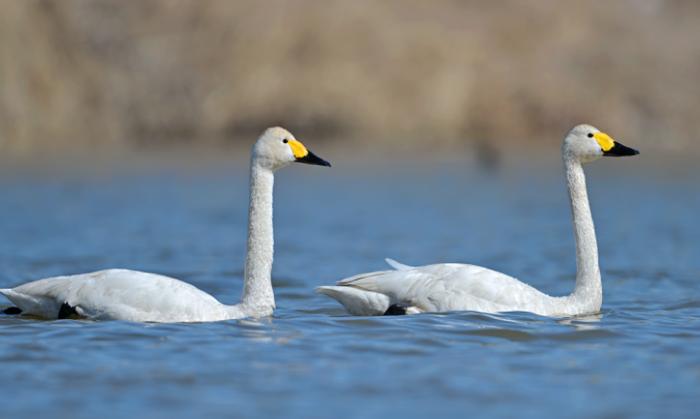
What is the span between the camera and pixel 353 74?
4634 centimetres

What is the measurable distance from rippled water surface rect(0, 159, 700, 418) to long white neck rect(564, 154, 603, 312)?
0.73 ft

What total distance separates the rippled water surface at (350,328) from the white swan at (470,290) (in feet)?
0.54

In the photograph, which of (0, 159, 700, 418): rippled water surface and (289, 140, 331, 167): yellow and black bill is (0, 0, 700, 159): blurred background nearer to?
(0, 159, 700, 418): rippled water surface

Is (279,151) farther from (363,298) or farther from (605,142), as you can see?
(605,142)

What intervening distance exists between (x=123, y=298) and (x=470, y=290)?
2.50 meters

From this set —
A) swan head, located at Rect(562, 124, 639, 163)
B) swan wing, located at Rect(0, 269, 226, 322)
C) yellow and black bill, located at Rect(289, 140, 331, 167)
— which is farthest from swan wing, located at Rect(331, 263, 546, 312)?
swan wing, located at Rect(0, 269, 226, 322)

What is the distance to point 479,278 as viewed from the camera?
32.9 ft

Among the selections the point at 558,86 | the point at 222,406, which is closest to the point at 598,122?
the point at 558,86

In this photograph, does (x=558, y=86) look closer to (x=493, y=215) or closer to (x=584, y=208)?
(x=493, y=215)

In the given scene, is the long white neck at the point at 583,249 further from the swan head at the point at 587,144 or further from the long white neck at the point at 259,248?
the long white neck at the point at 259,248

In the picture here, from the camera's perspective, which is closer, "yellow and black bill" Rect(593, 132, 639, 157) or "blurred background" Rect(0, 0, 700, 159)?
"yellow and black bill" Rect(593, 132, 639, 157)

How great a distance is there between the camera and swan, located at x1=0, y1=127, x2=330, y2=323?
9.48m

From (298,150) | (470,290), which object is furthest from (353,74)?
(298,150)

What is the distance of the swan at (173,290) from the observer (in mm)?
9477
